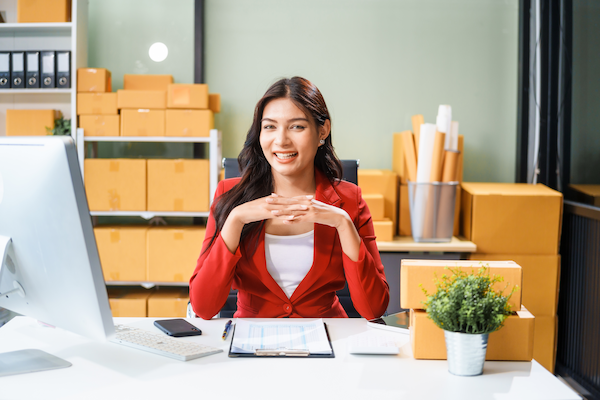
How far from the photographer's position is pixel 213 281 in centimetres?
141

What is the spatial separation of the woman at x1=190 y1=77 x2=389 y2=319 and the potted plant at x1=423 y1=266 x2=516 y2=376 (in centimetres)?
47

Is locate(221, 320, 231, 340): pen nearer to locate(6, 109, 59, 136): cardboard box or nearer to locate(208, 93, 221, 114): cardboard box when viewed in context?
locate(208, 93, 221, 114): cardboard box

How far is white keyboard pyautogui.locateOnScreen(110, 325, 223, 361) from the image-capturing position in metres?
1.04

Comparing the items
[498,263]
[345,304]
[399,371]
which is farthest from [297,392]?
[345,304]

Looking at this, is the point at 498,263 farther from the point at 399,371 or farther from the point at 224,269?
the point at 224,269

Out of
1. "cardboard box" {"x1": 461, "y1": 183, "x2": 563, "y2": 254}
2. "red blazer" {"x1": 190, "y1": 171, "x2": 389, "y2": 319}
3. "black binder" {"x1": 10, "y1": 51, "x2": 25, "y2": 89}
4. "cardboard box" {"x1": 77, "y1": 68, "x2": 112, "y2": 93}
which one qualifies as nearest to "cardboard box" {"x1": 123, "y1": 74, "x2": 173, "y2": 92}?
"cardboard box" {"x1": 77, "y1": 68, "x2": 112, "y2": 93}

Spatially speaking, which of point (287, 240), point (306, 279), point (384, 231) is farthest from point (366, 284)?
point (384, 231)

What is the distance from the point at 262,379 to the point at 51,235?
45cm

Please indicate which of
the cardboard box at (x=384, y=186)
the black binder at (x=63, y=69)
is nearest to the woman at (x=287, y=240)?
the cardboard box at (x=384, y=186)

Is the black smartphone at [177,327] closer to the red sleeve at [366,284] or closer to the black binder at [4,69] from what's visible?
the red sleeve at [366,284]

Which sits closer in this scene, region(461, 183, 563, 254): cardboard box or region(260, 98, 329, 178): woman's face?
region(260, 98, 329, 178): woman's face

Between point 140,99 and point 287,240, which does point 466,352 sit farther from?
point 140,99

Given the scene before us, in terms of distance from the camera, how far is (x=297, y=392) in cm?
87

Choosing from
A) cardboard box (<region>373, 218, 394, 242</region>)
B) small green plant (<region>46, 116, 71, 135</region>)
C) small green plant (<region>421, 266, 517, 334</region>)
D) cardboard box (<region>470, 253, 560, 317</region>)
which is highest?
small green plant (<region>46, 116, 71, 135</region>)
